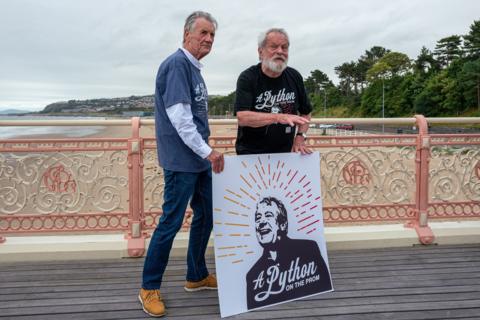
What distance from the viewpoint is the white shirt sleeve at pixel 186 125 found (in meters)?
2.39

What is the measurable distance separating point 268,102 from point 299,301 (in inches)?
53.8

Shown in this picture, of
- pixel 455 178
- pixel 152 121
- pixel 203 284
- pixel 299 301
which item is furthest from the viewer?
pixel 455 178

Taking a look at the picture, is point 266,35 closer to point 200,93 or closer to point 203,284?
point 200,93

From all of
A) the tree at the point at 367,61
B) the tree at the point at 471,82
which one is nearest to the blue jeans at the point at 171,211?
the tree at the point at 471,82

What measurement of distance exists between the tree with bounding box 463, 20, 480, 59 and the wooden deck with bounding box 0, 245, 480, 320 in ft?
196

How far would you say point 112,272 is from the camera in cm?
324

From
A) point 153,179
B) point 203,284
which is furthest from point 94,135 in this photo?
point 203,284

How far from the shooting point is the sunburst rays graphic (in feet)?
A: 8.95

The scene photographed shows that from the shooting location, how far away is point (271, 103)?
2855 millimetres

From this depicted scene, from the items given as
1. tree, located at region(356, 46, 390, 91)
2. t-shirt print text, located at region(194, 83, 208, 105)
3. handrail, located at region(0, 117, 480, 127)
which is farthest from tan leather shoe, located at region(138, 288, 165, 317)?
tree, located at region(356, 46, 390, 91)

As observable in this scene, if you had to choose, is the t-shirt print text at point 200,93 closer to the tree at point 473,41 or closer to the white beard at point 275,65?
the white beard at point 275,65

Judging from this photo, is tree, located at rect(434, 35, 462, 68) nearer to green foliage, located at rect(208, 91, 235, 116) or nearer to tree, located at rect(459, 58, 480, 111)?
tree, located at rect(459, 58, 480, 111)

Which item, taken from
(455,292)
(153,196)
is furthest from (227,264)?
(455,292)

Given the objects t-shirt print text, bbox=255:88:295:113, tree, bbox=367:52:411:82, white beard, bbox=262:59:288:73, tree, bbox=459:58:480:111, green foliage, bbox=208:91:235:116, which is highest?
tree, bbox=367:52:411:82
